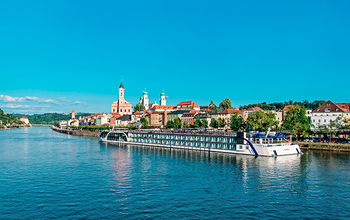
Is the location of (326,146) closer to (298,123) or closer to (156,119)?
(298,123)

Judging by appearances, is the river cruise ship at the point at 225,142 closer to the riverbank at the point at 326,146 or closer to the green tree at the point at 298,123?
the riverbank at the point at 326,146

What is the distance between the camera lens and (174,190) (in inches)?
1556

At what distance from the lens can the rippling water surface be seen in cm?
3159

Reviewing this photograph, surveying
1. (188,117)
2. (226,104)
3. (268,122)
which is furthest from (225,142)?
(226,104)

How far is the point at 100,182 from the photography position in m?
44.2

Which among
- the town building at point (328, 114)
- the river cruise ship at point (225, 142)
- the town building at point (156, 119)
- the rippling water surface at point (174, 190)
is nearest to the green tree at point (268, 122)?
the town building at point (328, 114)

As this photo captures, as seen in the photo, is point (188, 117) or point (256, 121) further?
point (188, 117)

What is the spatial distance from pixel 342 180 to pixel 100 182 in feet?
117

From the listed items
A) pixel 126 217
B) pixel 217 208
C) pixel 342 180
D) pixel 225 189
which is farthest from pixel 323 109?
pixel 126 217

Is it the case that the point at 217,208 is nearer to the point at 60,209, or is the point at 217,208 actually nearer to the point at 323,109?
the point at 60,209

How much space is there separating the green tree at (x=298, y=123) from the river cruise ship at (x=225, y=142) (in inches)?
792

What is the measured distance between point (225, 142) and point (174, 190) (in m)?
42.6

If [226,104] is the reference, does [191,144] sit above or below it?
below

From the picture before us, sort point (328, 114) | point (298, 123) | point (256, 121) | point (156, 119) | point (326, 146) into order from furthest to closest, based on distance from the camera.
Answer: point (156, 119)
point (328, 114)
point (256, 121)
point (298, 123)
point (326, 146)
